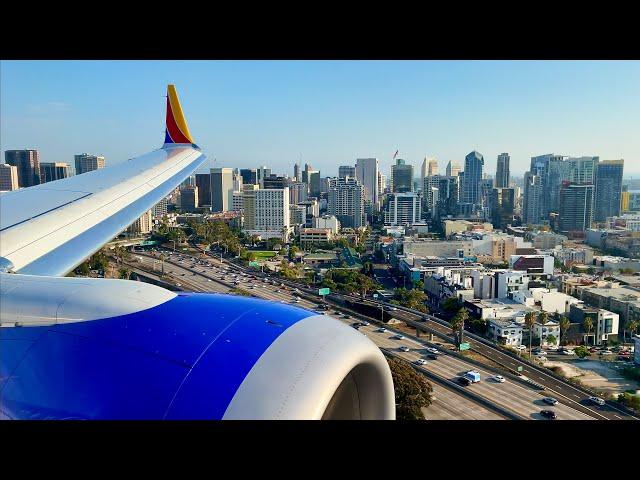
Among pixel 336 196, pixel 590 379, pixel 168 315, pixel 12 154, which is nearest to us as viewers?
pixel 168 315

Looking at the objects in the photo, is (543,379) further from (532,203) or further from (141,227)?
(532,203)

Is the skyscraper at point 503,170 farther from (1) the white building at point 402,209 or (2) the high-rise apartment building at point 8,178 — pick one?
(2) the high-rise apartment building at point 8,178

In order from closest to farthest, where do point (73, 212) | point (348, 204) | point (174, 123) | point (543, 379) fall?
point (73, 212) < point (174, 123) < point (543, 379) < point (348, 204)

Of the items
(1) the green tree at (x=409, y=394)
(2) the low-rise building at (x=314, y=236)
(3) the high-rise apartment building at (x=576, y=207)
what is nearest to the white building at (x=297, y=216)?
(2) the low-rise building at (x=314, y=236)

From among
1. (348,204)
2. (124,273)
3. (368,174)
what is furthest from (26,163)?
(368,174)

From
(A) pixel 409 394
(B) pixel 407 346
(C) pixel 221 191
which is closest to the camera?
(A) pixel 409 394

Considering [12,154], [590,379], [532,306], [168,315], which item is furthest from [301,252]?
[168,315]
